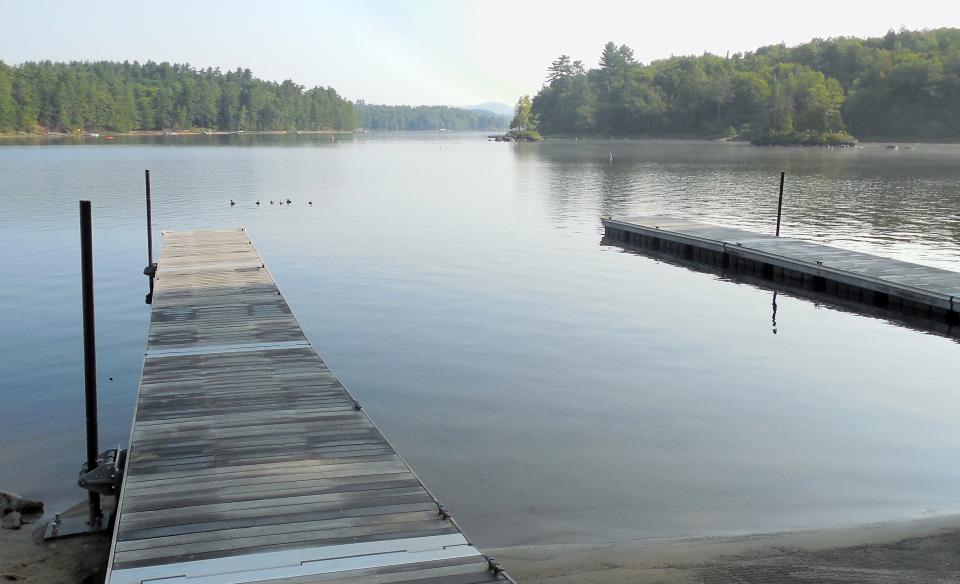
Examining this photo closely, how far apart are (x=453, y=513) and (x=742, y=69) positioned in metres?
195

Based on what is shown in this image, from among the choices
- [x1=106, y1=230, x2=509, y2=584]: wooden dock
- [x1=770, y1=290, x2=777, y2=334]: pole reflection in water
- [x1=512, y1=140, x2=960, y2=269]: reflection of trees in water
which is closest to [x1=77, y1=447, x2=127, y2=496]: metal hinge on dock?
[x1=106, y1=230, x2=509, y2=584]: wooden dock

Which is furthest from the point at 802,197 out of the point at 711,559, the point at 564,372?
the point at 711,559

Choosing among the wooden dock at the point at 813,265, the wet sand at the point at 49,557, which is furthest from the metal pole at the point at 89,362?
the wooden dock at the point at 813,265

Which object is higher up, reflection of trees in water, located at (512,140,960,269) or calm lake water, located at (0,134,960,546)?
reflection of trees in water, located at (512,140,960,269)

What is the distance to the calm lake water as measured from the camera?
440 inches

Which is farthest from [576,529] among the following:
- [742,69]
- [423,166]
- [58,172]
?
[742,69]

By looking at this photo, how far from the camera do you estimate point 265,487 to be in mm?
8352

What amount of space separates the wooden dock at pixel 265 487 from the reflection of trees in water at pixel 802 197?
23614 millimetres

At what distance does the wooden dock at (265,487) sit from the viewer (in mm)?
6863

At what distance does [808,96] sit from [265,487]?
154 meters

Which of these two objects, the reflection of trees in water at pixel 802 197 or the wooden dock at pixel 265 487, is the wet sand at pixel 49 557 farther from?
the reflection of trees in water at pixel 802 197

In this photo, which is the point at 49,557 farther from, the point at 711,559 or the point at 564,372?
the point at 564,372

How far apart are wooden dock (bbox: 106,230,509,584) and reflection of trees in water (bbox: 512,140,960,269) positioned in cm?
2361

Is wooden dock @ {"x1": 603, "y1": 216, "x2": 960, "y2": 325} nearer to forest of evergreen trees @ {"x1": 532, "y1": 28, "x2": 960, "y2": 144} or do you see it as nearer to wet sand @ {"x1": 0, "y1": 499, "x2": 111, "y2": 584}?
wet sand @ {"x1": 0, "y1": 499, "x2": 111, "y2": 584}
